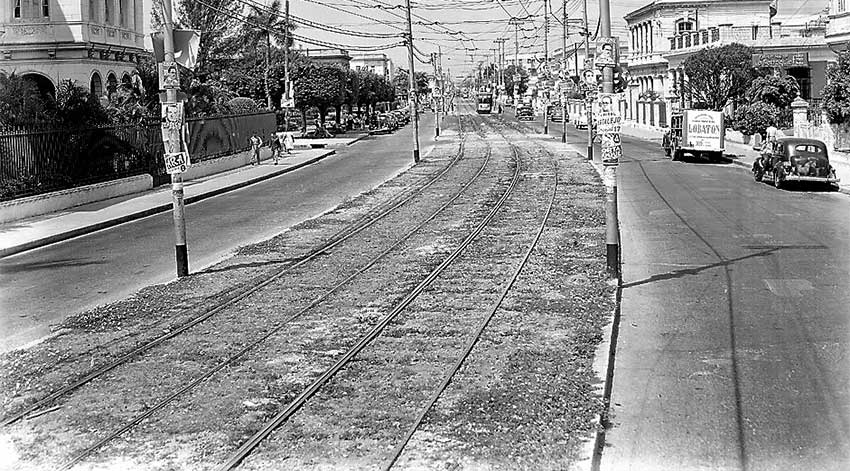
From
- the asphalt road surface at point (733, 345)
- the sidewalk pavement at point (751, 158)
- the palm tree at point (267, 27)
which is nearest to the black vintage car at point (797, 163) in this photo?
the sidewalk pavement at point (751, 158)

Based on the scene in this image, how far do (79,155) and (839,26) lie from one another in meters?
33.5

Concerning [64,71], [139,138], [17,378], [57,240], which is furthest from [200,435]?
[64,71]

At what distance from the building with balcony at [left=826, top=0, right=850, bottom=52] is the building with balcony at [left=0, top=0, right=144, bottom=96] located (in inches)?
1204

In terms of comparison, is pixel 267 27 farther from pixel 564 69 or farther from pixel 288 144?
pixel 564 69

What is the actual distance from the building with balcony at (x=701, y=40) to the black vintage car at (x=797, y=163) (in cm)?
2803

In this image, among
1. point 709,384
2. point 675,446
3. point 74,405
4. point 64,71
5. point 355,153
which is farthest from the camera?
point 355,153

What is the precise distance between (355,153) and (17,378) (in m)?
47.0

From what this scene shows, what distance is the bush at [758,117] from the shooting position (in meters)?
51.7

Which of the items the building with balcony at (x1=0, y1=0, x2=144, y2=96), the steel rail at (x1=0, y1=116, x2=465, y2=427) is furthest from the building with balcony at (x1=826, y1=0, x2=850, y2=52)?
the building with balcony at (x1=0, y1=0, x2=144, y2=96)

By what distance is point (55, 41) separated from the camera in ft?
134

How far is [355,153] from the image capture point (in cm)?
5722

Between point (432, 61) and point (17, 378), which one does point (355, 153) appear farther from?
point (432, 61)

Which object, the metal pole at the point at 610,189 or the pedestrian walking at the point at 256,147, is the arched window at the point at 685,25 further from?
the metal pole at the point at 610,189

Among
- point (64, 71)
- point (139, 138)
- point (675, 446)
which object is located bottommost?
point (675, 446)
